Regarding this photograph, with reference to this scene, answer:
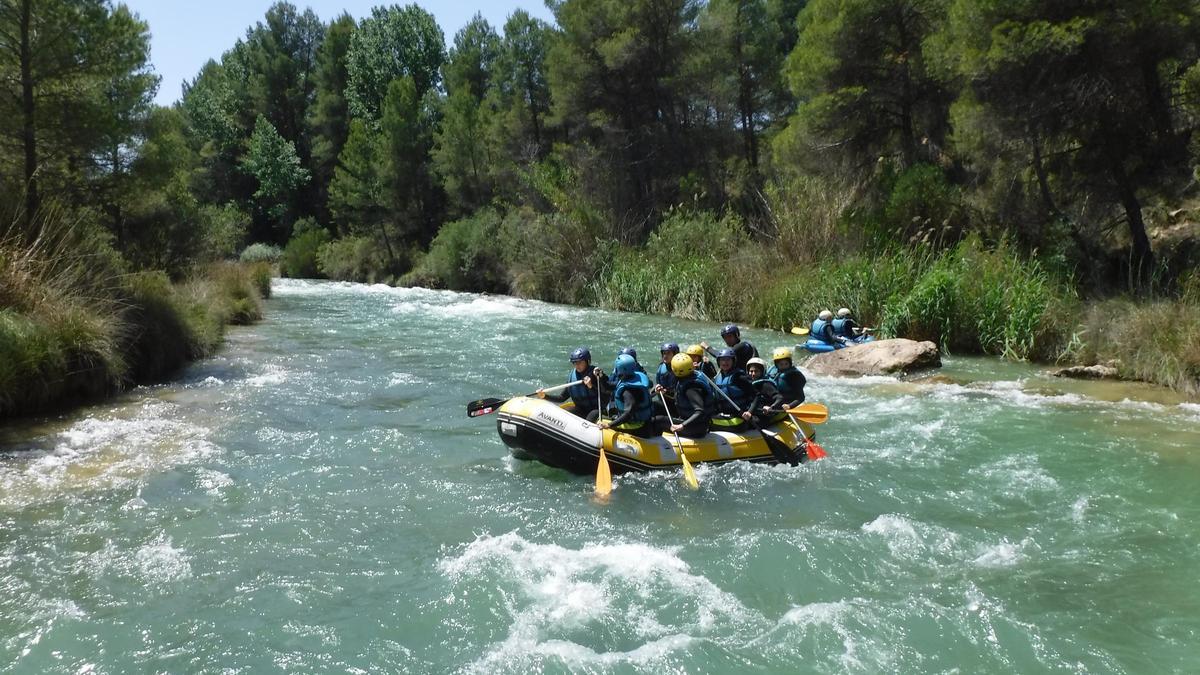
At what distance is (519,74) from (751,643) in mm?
30597

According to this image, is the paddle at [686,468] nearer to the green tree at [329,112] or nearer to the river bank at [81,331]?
the river bank at [81,331]

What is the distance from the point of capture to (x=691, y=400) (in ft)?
23.5

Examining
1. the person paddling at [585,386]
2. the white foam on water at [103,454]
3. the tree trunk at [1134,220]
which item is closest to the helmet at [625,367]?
the person paddling at [585,386]

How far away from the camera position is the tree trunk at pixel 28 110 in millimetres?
10641

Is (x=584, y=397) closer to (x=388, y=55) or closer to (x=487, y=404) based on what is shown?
(x=487, y=404)

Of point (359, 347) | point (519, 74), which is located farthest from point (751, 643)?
point (519, 74)

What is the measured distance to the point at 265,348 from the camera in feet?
45.2

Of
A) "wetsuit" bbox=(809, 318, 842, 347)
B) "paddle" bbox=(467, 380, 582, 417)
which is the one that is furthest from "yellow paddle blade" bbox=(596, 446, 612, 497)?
"wetsuit" bbox=(809, 318, 842, 347)

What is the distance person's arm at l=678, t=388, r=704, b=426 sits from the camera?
7043 millimetres

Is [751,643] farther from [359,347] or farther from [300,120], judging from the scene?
[300,120]

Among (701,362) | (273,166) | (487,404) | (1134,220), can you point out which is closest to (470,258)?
(1134,220)

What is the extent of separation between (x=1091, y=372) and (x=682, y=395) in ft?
19.2

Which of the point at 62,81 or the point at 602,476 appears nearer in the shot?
the point at 602,476

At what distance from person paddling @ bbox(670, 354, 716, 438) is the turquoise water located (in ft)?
1.54
